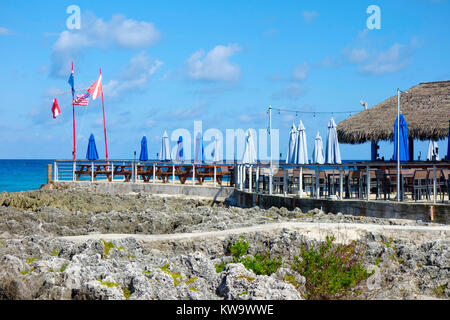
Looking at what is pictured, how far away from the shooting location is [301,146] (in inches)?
744

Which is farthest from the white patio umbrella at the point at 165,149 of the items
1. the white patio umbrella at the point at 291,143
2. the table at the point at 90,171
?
the white patio umbrella at the point at 291,143

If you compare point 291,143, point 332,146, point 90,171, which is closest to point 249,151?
point 291,143

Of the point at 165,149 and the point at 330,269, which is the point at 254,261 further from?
the point at 165,149

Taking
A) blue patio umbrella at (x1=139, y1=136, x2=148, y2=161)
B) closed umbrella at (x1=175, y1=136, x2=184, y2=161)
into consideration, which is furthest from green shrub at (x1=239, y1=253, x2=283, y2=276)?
A: blue patio umbrella at (x1=139, y1=136, x2=148, y2=161)

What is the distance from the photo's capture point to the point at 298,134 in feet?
62.1

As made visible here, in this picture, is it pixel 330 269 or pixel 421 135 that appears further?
pixel 421 135

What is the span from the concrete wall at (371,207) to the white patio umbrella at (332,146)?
12.4ft

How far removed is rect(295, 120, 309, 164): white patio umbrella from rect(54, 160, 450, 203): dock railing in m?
0.78

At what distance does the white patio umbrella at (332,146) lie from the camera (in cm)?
1869

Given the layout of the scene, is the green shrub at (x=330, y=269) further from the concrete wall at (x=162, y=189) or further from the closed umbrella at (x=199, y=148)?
the closed umbrella at (x=199, y=148)
